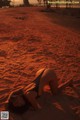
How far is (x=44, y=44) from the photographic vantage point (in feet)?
28.4

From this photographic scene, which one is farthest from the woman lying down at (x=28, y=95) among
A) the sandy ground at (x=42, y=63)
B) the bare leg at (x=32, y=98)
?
the sandy ground at (x=42, y=63)

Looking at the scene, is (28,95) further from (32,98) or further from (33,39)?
(33,39)

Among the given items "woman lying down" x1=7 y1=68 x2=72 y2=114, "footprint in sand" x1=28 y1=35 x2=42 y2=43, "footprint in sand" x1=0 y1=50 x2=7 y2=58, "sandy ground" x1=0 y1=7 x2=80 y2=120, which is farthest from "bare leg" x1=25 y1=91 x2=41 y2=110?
"footprint in sand" x1=28 y1=35 x2=42 y2=43

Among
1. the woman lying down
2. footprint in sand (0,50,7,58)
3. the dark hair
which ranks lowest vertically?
the dark hair

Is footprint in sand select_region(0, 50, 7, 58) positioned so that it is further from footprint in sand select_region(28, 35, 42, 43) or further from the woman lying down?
the woman lying down

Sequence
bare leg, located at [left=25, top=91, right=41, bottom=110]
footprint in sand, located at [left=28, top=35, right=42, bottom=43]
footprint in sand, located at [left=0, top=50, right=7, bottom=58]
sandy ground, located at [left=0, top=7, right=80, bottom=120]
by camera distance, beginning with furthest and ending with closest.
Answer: footprint in sand, located at [left=28, top=35, right=42, bottom=43]
footprint in sand, located at [left=0, top=50, right=7, bottom=58]
sandy ground, located at [left=0, top=7, right=80, bottom=120]
bare leg, located at [left=25, top=91, right=41, bottom=110]

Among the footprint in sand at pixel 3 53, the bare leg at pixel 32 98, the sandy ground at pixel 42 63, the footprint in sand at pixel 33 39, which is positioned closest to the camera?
the bare leg at pixel 32 98

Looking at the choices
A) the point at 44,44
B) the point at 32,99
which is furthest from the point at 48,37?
the point at 32,99

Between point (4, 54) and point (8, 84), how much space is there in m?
2.21

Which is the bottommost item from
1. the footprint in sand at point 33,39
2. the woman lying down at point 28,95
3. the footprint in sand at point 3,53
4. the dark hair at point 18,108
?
the dark hair at point 18,108

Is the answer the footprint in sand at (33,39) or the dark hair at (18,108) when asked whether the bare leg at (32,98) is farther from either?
the footprint in sand at (33,39)

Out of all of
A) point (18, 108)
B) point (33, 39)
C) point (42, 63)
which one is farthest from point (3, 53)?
point (18, 108)

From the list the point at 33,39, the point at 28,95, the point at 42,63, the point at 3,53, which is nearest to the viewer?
the point at 28,95

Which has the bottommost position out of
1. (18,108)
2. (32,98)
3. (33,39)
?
(18,108)
